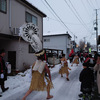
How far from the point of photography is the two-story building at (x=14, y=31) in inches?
295

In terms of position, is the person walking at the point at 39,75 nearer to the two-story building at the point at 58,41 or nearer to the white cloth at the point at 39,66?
the white cloth at the point at 39,66

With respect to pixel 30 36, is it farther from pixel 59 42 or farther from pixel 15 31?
pixel 59 42

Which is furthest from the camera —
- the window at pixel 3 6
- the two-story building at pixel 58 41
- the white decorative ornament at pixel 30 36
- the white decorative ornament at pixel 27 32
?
the two-story building at pixel 58 41

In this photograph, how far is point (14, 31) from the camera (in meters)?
8.09

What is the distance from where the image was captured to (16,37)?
26.1 feet

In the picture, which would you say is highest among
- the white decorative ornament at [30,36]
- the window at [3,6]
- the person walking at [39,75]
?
the window at [3,6]

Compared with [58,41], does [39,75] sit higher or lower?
lower

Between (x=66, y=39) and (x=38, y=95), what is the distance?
21.4 m

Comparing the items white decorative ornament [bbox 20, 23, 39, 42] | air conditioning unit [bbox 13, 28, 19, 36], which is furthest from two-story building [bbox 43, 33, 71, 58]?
white decorative ornament [bbox 20, 23, 39, 42]

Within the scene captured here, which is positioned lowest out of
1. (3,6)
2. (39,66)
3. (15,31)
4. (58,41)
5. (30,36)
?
(39,66)

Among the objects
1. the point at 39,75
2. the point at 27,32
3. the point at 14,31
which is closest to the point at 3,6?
the point at 14,31

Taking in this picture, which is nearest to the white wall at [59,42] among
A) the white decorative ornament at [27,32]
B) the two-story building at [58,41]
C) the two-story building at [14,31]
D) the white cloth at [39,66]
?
the two-story building at [58,41]

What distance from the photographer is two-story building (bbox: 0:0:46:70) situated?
7492 mm

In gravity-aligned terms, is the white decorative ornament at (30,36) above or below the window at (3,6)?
below
